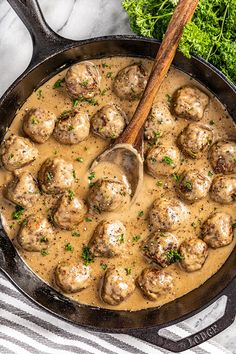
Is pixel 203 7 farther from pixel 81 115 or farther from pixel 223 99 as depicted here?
pixel 81 115

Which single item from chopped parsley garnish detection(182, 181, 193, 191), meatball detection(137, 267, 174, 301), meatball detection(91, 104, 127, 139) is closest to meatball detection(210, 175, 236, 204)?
chopped parsley garnish detection(182, 181, 193, 191)

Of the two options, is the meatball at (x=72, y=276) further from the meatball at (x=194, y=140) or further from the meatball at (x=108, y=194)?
the meatball at (x=194, y=140)

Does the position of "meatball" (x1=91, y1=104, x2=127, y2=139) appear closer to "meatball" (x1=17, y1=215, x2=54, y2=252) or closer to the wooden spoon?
the wooden spoon

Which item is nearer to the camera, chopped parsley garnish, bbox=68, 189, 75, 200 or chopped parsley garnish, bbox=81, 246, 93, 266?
chopped parsley garnish, bbox=68, 189, 75, 200

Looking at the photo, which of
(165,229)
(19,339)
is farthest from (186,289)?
(19,339)

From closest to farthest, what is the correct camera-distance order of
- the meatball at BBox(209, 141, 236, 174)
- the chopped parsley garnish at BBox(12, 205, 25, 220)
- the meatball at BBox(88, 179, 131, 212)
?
the meatball at BBox(88, 179, 131, 212) → the meatball at BBox(209, 141, 236, 174) → the chopped parsley garnish at BBox(12, 205, 25, 220)

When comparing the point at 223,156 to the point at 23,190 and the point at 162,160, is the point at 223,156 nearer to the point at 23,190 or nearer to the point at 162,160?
the point at 162,160

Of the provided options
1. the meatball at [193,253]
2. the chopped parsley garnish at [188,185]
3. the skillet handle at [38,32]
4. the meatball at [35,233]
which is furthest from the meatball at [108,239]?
the skillet handle at [38,32]

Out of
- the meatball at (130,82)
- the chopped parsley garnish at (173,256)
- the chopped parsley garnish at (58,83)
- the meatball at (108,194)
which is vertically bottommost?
the chopped parsley garnish at (173,256)
